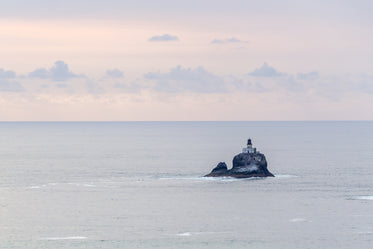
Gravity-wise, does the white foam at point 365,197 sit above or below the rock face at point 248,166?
below

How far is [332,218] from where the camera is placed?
126 m

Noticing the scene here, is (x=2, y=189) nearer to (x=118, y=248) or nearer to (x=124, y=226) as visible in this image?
(x=124, y=226)

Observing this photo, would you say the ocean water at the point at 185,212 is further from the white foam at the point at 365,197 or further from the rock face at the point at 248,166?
the rock face at the point at 248,166

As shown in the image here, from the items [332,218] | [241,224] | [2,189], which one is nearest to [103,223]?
[241,224]

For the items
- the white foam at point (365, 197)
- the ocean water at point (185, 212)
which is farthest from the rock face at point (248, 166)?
the white foam at point (365, 197)

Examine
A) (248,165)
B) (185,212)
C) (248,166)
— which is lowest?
(185,212)

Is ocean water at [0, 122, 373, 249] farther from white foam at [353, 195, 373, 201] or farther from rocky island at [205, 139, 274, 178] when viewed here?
rocky island at [205, 139, 274, 178]

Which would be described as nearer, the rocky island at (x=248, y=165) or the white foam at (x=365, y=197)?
the white foam at (x=365, y=197)

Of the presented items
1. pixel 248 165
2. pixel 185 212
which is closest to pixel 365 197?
pixel 248 165

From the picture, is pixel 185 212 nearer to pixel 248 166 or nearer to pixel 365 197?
pixel 365 197

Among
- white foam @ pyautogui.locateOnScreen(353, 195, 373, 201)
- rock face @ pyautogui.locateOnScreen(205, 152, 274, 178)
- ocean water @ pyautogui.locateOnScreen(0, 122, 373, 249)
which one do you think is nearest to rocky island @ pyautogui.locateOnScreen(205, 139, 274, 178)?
rock face @ pyautogui.locateOnScreen(205, 152, 274, 178)

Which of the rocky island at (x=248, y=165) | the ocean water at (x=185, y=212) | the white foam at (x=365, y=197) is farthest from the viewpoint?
the rocky island at (x=248, y=165)

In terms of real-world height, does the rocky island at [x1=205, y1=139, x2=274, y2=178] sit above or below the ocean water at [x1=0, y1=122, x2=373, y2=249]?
above

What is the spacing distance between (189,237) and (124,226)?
44.8ft
